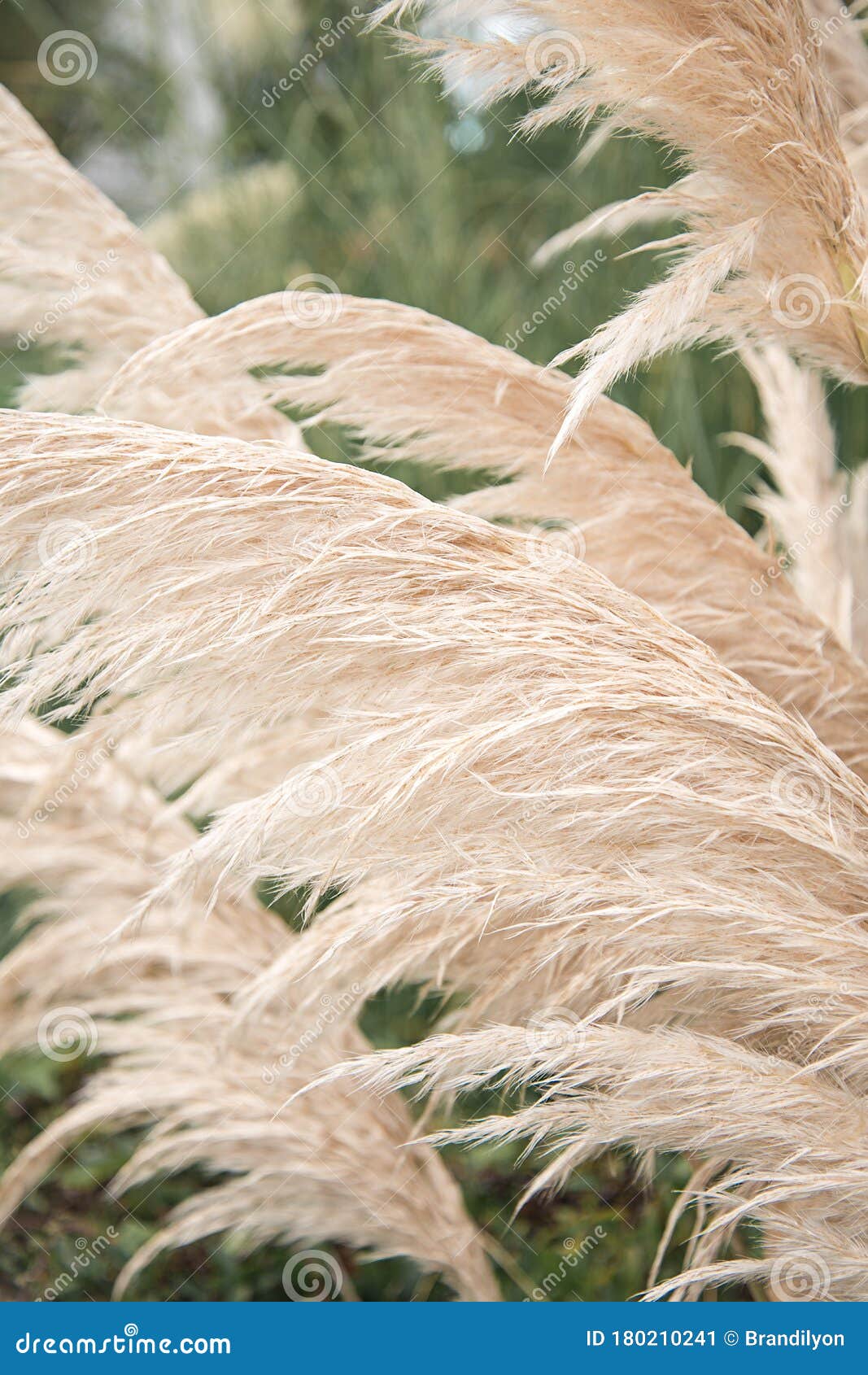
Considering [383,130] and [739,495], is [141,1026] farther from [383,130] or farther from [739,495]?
[383,130]

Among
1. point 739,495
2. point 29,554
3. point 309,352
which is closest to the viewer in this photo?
point 29,554

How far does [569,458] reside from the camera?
80 centimetres

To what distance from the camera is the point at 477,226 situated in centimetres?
191

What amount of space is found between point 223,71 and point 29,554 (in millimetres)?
1539

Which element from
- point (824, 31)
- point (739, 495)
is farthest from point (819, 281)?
point (739, 495)
